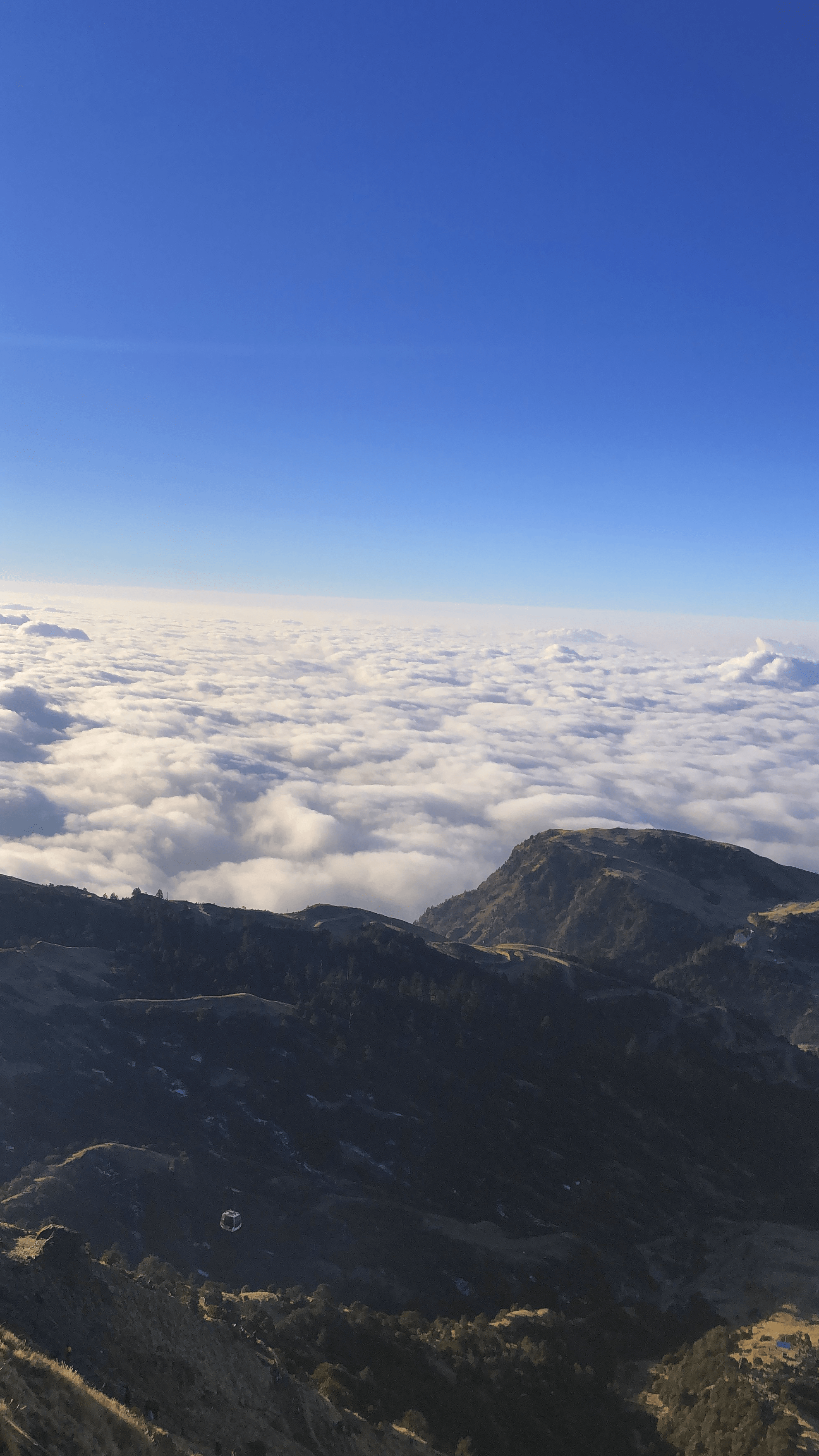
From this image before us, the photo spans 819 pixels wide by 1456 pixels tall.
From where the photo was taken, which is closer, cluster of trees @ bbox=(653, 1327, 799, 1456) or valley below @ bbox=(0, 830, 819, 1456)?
valley below @ bbox=(0, 830, 819, 1456)

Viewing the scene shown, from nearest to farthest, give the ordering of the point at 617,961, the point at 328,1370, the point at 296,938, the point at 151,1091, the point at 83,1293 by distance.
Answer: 1. the point at 83,1293
2. the point at 328,1370
3. the point at 151,1091
4. the point at 296,938
5. the point at 617,961

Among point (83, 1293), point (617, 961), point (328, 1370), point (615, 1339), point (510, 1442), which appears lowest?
point (617, 961)

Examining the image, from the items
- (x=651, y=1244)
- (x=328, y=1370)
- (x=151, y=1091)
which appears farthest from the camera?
(x=151, y=1091)

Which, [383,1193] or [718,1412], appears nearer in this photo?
[718,1412]

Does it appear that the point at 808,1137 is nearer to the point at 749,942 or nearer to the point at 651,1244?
the point at 651,1244

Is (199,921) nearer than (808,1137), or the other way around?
(808,1137)

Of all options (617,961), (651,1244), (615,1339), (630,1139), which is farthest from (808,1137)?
(617,961)

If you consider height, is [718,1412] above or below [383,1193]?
above

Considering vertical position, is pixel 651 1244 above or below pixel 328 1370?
below

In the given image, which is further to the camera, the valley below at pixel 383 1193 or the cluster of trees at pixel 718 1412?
the cluster of trees at pixel 718 1412
